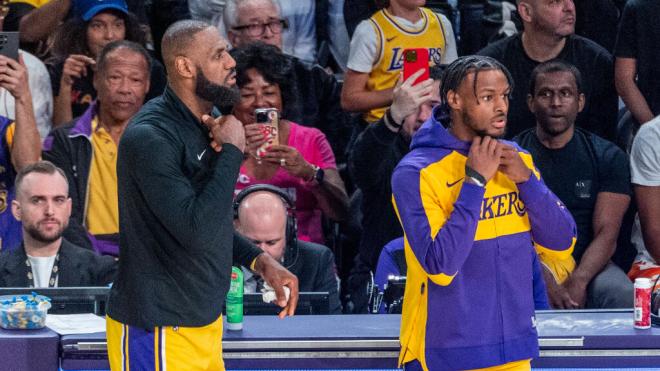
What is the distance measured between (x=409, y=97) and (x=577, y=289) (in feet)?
3.90

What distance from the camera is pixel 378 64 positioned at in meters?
6.43

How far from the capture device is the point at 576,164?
570 cm

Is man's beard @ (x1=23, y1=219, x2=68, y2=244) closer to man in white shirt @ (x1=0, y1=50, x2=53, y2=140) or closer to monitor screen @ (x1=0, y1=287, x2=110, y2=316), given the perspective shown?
monitor screen @ (x1=0, y1=287, x2=110, y2=316)

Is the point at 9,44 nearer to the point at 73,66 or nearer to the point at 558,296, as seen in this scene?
the point at 73,66

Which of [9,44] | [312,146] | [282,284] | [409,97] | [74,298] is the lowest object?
[74,298]

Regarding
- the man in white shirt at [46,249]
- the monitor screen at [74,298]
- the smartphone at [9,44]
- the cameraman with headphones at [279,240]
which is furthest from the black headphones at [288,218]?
the smartphone at [9,44]

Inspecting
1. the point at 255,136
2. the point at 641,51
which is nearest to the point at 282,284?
the point at 255,136

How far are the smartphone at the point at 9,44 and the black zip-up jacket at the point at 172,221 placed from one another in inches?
96.6

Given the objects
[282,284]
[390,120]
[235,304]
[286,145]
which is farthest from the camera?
[286,145]

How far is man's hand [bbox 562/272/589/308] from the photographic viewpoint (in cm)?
536

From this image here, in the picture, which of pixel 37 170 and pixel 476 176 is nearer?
pixel 476 176

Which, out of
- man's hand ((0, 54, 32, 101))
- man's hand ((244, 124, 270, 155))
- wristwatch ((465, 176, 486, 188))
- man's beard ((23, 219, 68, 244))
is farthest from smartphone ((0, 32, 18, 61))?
wristwatch ((465, 176, 486, 188))

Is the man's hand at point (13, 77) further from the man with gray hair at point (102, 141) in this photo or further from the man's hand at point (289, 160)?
the man's hand at point (289, 160)

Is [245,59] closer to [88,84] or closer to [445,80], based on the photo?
[88,84]
